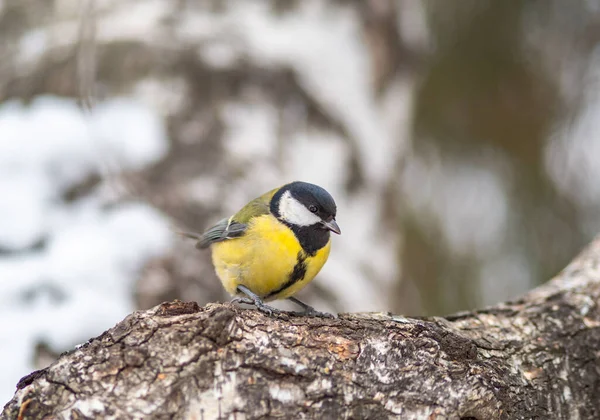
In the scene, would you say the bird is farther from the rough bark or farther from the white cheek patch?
the rough bark

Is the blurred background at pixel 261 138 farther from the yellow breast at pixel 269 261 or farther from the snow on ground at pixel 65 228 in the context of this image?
the yellow breast at pixel 269 261

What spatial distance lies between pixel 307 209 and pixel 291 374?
3.49 feet

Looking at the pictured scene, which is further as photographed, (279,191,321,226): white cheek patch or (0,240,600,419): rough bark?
(279,191,321,226): white cheek patch

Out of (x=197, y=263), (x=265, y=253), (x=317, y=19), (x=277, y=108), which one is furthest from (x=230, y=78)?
(x=265, y=253)

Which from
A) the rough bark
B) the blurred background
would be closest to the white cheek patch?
the blurred background

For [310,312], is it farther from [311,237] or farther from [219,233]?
[219,233]

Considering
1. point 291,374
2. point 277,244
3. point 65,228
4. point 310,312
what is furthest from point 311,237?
point 65,228

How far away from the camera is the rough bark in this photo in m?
1.30

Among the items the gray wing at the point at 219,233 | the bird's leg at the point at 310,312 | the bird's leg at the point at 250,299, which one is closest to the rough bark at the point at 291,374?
the bird's leg at the point at 310,312

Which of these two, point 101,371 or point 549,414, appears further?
point 549,414

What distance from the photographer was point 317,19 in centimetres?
360

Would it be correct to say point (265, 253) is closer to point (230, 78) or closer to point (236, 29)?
point (230, 78)

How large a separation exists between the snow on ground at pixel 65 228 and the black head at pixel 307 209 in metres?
0.63

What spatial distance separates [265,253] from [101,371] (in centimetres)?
99
